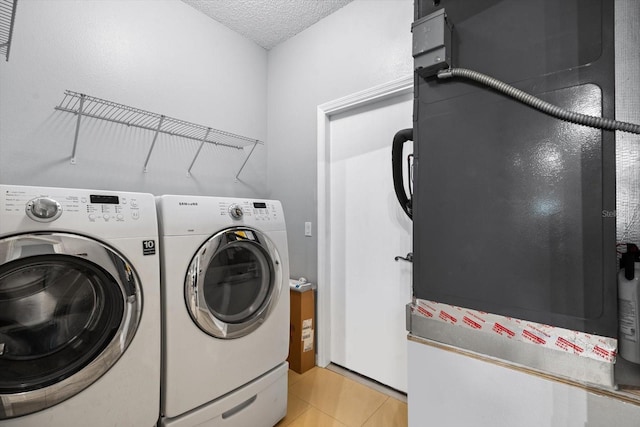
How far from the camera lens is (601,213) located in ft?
1.77

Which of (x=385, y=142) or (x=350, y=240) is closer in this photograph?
(x=385, y=142)

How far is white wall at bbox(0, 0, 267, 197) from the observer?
1351mm

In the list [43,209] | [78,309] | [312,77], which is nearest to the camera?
[43,209]

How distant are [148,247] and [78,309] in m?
0.30

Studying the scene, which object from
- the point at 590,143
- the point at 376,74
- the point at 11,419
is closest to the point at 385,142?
the point at 376,74

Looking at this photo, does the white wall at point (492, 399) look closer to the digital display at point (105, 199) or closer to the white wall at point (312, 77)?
the digital display at point (105, 199)

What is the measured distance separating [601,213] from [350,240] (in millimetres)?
1490

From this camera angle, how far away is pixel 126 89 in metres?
1.66

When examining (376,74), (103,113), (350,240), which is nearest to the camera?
(103,113)

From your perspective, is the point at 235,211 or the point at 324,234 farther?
the point at 324,234

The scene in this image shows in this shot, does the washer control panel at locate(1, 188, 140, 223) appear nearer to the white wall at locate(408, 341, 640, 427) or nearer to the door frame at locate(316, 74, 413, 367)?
the white wall at locate(408, 341, 640, 427)

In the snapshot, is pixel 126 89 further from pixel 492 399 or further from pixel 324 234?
pixel 492 399

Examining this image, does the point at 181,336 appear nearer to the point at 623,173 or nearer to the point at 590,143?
the point at 590,143

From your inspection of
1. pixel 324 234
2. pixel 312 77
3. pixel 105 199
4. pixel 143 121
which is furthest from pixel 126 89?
pixel 324 234
